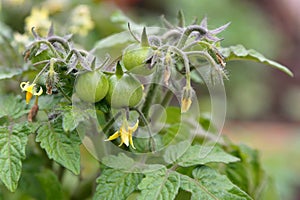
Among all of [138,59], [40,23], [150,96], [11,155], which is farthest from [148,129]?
[40,23]

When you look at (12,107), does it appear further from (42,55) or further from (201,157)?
(201,157)

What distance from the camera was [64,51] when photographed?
1175 mm

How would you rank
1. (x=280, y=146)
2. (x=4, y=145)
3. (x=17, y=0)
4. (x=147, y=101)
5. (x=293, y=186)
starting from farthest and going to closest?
(x=280, y=146)
(x=293, y=186)
(x=17, y=0)
(x=147, y=101)
(x=4, y=145)

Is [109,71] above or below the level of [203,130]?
above

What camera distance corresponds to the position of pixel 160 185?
1.09 metres

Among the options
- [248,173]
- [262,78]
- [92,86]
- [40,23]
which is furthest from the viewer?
[262,78]

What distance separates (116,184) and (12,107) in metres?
0.30

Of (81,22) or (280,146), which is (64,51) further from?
(280,146)

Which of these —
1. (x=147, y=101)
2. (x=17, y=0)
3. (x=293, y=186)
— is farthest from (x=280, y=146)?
(x=147, y=101)

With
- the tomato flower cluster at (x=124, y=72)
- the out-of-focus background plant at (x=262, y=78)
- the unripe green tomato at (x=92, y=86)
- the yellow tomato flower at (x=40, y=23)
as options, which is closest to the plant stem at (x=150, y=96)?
the tomato flower cluster at (x=124, y=72)

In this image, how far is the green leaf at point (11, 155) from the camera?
41.3 inches

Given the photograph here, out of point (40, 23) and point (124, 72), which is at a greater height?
point (40, 23)

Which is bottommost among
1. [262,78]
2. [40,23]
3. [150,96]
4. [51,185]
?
[51,185]

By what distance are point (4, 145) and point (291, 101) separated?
3.87 metres
